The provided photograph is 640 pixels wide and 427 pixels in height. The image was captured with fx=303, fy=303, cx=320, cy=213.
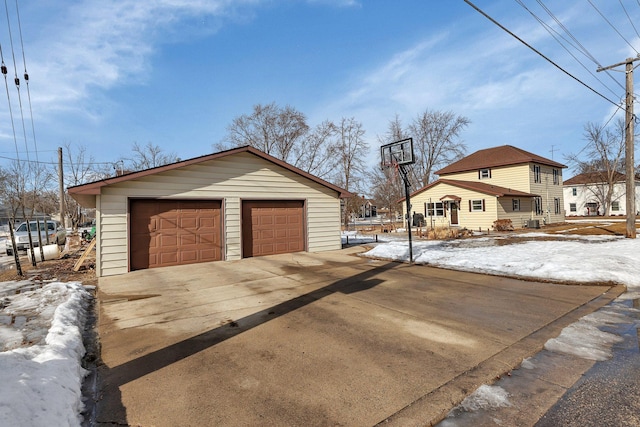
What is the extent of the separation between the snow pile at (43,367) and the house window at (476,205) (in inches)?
975

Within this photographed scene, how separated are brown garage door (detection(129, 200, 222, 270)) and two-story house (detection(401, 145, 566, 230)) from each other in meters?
19.8

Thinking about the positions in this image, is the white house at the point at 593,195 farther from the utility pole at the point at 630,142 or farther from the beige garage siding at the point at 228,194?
the beige garage siding at the point at 228,194

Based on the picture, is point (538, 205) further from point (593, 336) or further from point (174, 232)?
point (174, 232)

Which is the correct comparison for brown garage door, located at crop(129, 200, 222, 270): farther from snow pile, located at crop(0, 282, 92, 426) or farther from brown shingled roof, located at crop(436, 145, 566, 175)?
brown shingled roof, located at crop(436, 145, 566, 175)

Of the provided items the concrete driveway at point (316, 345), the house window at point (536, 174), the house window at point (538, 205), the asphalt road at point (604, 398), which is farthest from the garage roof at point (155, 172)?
the house window at point (538, 205)

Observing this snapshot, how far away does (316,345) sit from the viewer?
3.81m

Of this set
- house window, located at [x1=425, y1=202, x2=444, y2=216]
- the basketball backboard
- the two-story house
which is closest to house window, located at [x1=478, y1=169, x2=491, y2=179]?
the two-story house

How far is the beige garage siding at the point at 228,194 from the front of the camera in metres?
9.06

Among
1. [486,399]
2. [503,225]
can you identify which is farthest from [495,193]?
[486,399]

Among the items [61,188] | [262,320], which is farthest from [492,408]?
[61,188]

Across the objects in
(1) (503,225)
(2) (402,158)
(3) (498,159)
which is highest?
(3) (498,159)

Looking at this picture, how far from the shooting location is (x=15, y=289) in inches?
276

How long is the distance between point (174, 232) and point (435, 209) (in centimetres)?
2234

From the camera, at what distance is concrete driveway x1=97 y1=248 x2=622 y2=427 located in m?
2.61
